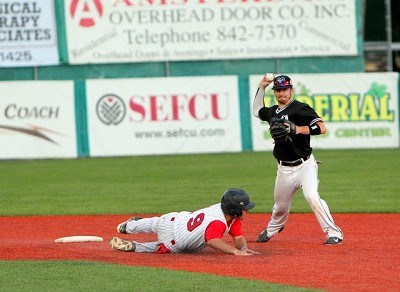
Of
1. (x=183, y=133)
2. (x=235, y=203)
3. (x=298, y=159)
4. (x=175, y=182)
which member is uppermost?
(x=298, y=159)

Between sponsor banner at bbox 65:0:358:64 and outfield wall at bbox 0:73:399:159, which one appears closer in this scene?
outfield wall at bbox 0:73:399:159

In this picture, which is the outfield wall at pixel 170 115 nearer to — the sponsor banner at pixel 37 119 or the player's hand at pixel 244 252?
the sponsor banner at pixel 37 119

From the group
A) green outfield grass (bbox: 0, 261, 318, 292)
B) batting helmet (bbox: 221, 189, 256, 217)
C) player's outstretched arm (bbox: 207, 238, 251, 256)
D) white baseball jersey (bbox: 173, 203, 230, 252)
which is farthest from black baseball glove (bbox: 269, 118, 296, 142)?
green outfield grass (bbox: 0, 261, 318, 292)

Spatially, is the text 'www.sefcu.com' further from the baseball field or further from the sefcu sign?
the baseball field

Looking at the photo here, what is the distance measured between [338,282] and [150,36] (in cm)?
1790

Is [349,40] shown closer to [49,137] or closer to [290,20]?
[290,20]

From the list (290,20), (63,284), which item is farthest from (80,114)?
(63,284)

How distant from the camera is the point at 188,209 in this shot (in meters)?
15.5

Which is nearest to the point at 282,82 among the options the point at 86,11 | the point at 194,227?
the point at 194,227

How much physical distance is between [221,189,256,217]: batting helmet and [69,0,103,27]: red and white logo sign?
16475 millimetres

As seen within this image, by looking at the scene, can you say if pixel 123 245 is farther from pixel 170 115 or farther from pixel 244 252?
pixel 170 115

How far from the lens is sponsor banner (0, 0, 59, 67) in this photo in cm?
2606

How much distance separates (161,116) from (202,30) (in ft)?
9.32

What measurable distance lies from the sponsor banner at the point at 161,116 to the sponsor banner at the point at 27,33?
84.4 inches
